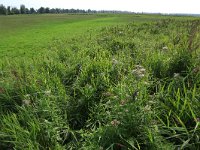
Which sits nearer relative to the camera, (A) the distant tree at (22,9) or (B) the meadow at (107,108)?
(B) the meadow at (107,108)

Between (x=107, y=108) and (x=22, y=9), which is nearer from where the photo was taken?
(x=107, y=108)

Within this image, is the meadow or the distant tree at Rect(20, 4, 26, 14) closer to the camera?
the meadow

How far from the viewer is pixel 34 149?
2854 mm

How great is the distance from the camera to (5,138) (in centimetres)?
329

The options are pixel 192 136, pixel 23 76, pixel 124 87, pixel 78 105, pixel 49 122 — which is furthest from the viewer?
pixel 23 76

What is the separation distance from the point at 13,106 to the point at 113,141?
1859 millimetres

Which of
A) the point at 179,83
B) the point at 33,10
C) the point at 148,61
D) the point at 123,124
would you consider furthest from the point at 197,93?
the point at 33,10

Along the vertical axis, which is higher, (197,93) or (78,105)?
(197,93)

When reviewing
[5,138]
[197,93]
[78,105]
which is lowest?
[5,138]

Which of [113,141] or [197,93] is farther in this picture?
[197,93]

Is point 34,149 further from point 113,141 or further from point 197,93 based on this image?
point 197,93

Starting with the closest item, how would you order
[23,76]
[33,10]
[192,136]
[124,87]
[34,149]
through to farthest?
[192,136]
[34,149]
[124,87]
[23,76]
[33,10]

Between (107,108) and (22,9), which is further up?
(22,9)

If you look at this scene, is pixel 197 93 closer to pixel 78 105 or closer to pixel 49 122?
pixel 78 105
